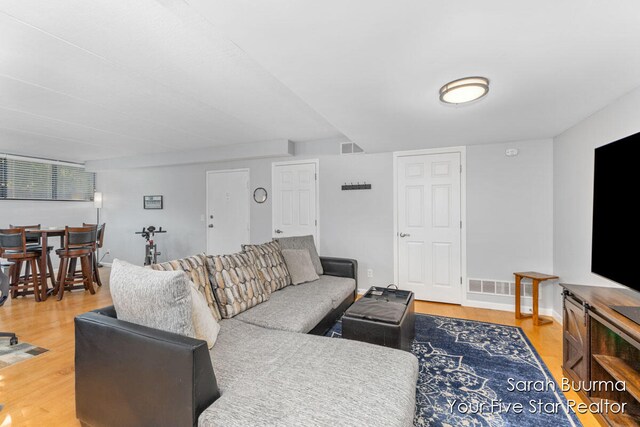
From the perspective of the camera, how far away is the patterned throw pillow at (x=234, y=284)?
2.19m

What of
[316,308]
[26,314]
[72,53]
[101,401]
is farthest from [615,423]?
[26,314]

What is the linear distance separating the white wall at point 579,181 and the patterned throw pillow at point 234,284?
9.37 ft

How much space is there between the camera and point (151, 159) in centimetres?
557

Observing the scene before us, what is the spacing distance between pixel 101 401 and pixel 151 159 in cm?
506

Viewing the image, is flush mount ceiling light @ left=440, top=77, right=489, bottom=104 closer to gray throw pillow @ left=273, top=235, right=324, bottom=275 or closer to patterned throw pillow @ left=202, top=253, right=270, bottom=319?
patterned throw pillow @ left=202, top=253, right=270, bottom=319

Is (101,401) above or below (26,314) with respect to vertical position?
above

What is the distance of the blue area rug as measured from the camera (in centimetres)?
173

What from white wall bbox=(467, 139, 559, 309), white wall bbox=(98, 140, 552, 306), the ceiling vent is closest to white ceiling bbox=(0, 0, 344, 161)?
the ceiling vent

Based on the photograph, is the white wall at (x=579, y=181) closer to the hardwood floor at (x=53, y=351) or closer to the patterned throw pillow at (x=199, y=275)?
the hardwood floor at (x=53, y=351)

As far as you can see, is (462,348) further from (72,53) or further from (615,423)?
(72,53)

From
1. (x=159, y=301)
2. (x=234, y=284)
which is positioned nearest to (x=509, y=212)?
(x=234, y=284)

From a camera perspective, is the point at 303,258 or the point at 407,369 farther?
the point at 303,258

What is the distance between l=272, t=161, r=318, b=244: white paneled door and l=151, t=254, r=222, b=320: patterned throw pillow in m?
2.55

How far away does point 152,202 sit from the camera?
591 centimetres
